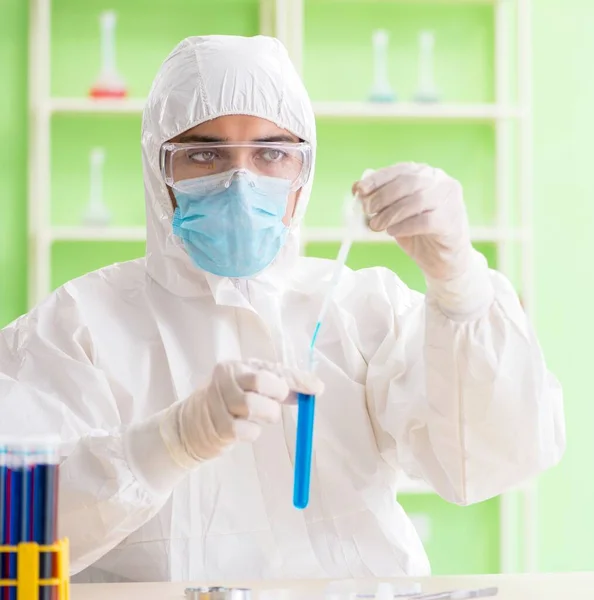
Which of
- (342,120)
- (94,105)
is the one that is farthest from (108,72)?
(342,120)

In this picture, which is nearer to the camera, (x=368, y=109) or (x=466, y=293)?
(x=466, y=293)

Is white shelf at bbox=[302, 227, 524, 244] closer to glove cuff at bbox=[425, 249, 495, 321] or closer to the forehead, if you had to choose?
the forehead

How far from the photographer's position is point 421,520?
3.24 metres

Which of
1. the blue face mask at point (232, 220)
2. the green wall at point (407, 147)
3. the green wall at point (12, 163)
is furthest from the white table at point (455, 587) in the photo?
the green wall at point (12, 163)

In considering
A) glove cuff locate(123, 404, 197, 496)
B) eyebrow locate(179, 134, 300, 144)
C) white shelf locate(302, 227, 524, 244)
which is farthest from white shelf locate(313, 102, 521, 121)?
glove cuff locate(123, 404, 197, 496)

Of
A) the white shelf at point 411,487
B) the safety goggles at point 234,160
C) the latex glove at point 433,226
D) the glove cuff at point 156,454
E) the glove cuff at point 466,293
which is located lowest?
the white shelf at point 411,487

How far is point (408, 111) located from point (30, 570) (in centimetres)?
240

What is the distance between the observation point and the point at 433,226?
140 centimetres

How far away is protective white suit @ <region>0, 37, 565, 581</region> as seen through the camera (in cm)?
153

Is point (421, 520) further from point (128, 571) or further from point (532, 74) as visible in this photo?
point (128, 571)

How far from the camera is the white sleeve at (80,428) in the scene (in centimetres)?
138

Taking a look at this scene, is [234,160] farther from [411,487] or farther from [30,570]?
[411,487]

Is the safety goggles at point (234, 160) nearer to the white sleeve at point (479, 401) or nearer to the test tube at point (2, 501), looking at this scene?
the white sleeve at point (479, 401)

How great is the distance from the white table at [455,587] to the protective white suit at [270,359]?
0.22 feet
